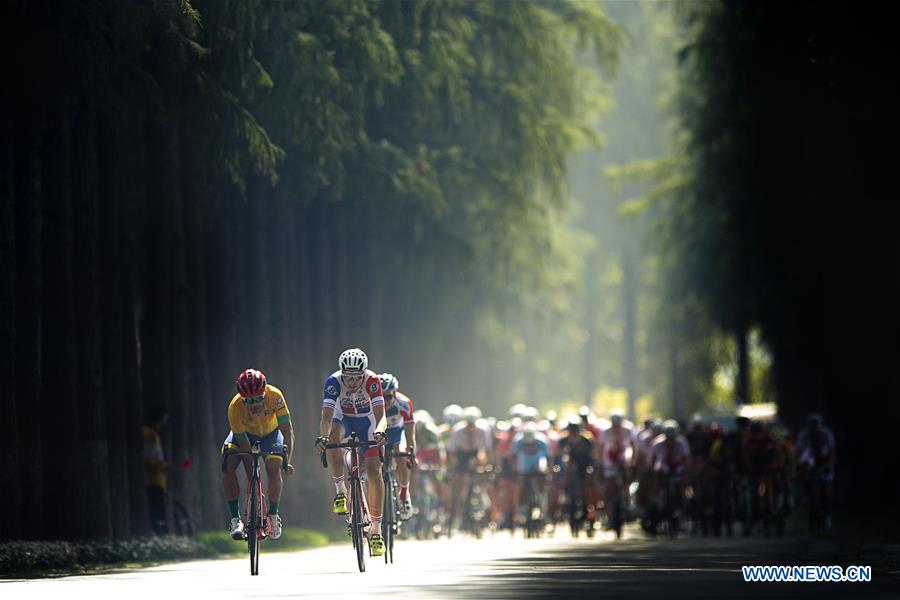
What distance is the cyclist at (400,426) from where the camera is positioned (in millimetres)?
24078

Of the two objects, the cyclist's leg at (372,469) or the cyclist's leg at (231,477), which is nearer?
the cyclist's leg at (231,477)

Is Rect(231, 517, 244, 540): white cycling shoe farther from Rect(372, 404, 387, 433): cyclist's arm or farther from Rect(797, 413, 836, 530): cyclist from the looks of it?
Rect(797, 413, 836, 530): cyclist

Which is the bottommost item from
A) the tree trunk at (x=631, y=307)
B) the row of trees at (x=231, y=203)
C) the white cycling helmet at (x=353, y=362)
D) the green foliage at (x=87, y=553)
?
the green foliage at (x=87, y=553)

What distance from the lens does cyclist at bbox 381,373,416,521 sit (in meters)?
24.1

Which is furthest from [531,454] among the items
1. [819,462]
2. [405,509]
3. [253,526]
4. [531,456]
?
[253,526]

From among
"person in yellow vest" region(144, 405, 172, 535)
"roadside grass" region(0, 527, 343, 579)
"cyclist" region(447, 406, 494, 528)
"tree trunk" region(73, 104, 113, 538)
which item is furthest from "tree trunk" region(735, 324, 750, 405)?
"tree trunk" region(73, 104, 113, 538)

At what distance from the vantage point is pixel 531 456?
117 ft

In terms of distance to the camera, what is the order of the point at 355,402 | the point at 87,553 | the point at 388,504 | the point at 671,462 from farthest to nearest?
the point at 671,462
the point at 388,504
the point at 87,553
the point at 355,402

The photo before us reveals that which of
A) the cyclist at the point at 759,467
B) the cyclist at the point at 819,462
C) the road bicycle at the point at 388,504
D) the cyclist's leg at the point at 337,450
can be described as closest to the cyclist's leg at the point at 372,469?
the cyclist's leg at the point at 337,450

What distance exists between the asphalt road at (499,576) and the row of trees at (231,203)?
2237 millimetres

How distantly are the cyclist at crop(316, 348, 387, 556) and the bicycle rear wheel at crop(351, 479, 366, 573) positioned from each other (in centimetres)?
43

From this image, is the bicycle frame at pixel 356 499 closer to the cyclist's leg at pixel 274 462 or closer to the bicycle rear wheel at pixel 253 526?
the cyclist's leg at pixel 274 462

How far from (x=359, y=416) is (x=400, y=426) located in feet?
9.94

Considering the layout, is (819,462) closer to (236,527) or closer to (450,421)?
(450,421)
